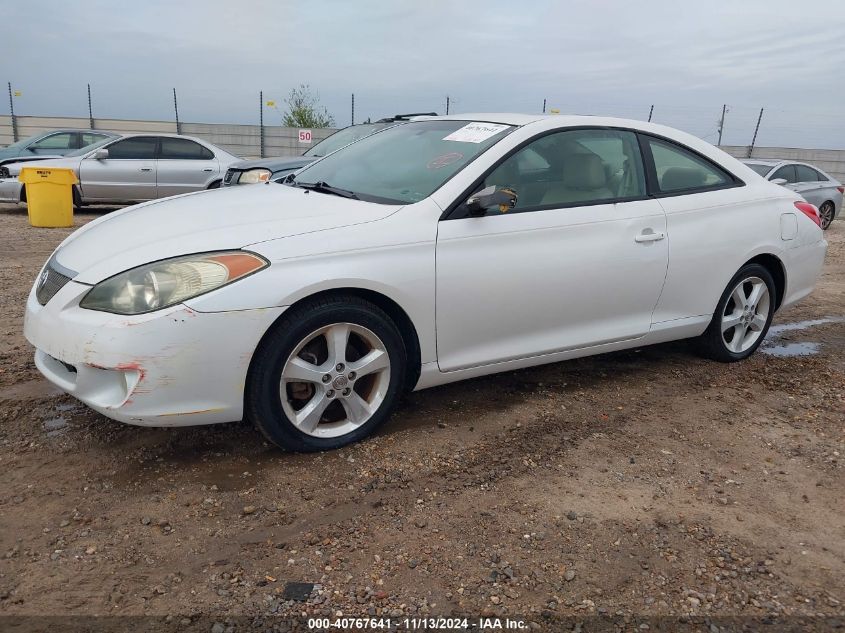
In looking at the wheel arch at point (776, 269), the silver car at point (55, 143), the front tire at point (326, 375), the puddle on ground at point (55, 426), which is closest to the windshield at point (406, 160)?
the front tire at point (326, 375)

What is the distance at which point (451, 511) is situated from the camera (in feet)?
8.93

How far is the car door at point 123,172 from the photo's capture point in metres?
11.6

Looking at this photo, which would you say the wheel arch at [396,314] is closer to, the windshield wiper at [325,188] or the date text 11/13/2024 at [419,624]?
the windshield wiper at [325,188]

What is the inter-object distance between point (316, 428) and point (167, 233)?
1067mm

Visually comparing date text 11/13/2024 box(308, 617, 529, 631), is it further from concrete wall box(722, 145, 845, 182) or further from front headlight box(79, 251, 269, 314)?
concrete wall box(722, 145, 845, 182)

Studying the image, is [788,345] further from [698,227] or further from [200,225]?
[200,225]

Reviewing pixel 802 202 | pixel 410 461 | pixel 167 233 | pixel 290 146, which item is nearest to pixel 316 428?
pixel 410 461

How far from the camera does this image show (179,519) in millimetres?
2617

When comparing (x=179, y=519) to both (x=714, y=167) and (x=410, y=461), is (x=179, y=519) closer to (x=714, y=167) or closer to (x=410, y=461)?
(x=410, y=461)

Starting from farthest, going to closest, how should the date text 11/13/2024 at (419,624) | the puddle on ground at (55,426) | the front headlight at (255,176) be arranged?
the front headlight at (255,176)
the puddle on ground at (55,426)
the date text 11/13/2024 at (419,624)

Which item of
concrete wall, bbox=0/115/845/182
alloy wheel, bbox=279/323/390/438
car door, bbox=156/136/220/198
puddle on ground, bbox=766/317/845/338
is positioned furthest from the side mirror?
concrete wall, bbox=0/115/845/182

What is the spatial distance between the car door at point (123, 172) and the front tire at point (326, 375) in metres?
9.96

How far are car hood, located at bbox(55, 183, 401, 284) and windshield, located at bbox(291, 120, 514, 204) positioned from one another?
214mm

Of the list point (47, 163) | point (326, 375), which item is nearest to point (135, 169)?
point (47, 163)
